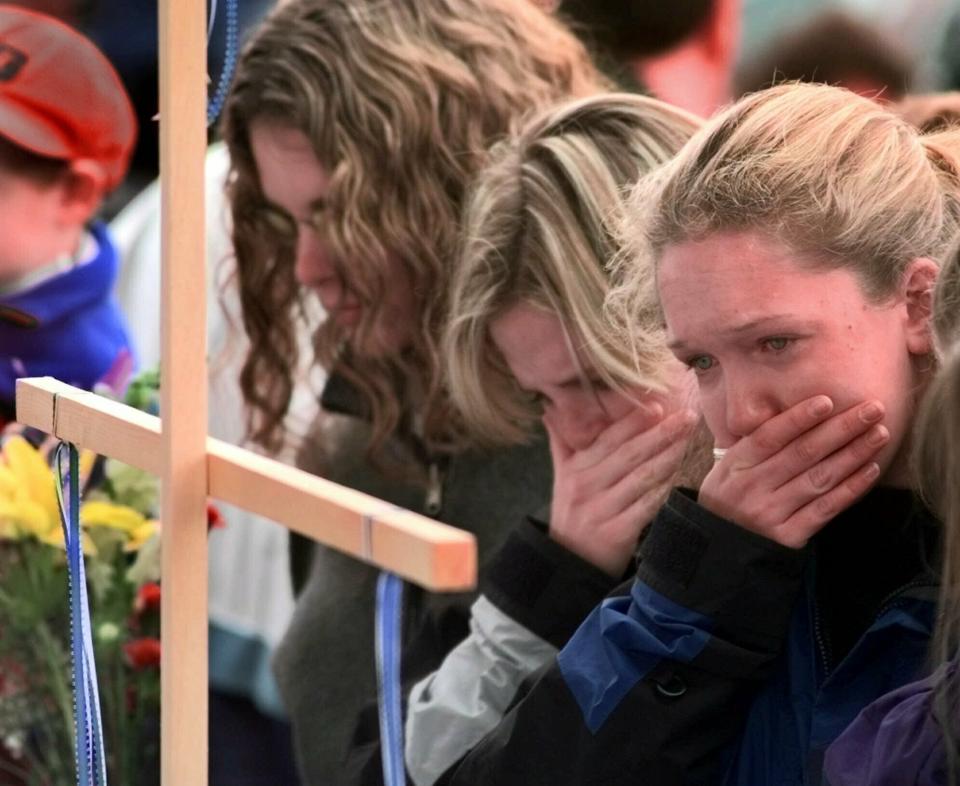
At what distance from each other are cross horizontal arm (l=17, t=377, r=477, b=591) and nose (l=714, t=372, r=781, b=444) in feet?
0.88

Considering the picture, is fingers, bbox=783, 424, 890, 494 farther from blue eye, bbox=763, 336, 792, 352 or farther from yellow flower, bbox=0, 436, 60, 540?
yellow flower, bbox=0, 436, 60, 540

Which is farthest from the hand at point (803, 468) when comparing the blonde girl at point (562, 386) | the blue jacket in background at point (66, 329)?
the blue jacket in background at point (66, 329)

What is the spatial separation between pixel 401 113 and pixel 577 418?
39 cm

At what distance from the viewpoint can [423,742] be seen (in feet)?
4.25

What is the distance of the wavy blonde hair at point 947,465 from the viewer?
841 millimetres

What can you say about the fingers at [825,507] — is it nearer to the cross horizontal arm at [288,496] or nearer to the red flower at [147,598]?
the cross horizontal arm at [288,496]

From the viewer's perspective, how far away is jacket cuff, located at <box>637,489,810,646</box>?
1041 millimetres

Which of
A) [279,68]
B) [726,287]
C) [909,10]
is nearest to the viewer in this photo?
[726,287]

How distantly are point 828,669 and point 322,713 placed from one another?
0.70 metres

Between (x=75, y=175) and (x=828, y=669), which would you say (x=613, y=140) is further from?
(x=75, y=175)

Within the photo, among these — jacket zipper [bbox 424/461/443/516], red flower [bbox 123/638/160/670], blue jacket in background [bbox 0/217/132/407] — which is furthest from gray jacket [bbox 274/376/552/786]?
blue jacket in background [bbox 0/217/132/407]

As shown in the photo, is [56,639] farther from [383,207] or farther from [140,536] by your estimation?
[383,207]

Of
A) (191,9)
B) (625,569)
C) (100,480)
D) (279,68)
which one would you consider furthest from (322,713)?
(191,9)

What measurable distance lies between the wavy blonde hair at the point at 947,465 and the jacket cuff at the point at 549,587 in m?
0.36
